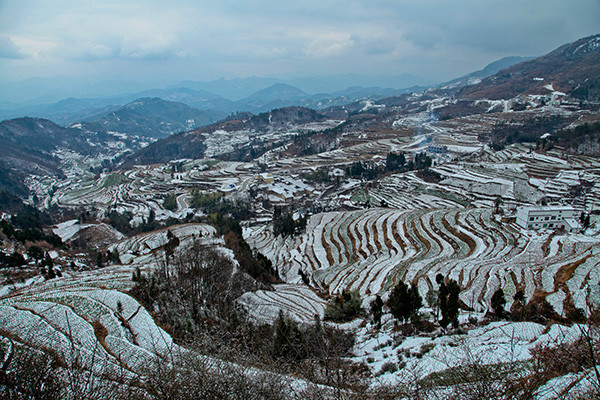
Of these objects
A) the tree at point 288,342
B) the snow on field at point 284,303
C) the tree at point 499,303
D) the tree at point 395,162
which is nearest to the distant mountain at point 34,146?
the tree at point 395,162

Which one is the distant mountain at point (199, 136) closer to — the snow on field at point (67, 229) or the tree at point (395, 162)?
the snow on field at point (67, 229)

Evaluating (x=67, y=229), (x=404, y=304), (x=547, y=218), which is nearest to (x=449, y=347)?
(x=404, y=304)

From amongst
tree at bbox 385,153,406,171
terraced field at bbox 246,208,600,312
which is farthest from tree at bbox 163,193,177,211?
tree at bbox 385,153,406,171

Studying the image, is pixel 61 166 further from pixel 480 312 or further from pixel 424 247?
pixel 480 312

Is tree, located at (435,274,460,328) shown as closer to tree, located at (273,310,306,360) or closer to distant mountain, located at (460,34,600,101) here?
tree, located at (273,310,306,360)

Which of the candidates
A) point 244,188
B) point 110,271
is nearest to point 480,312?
point 110,271

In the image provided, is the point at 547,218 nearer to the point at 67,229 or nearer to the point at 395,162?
the point at 395,162
